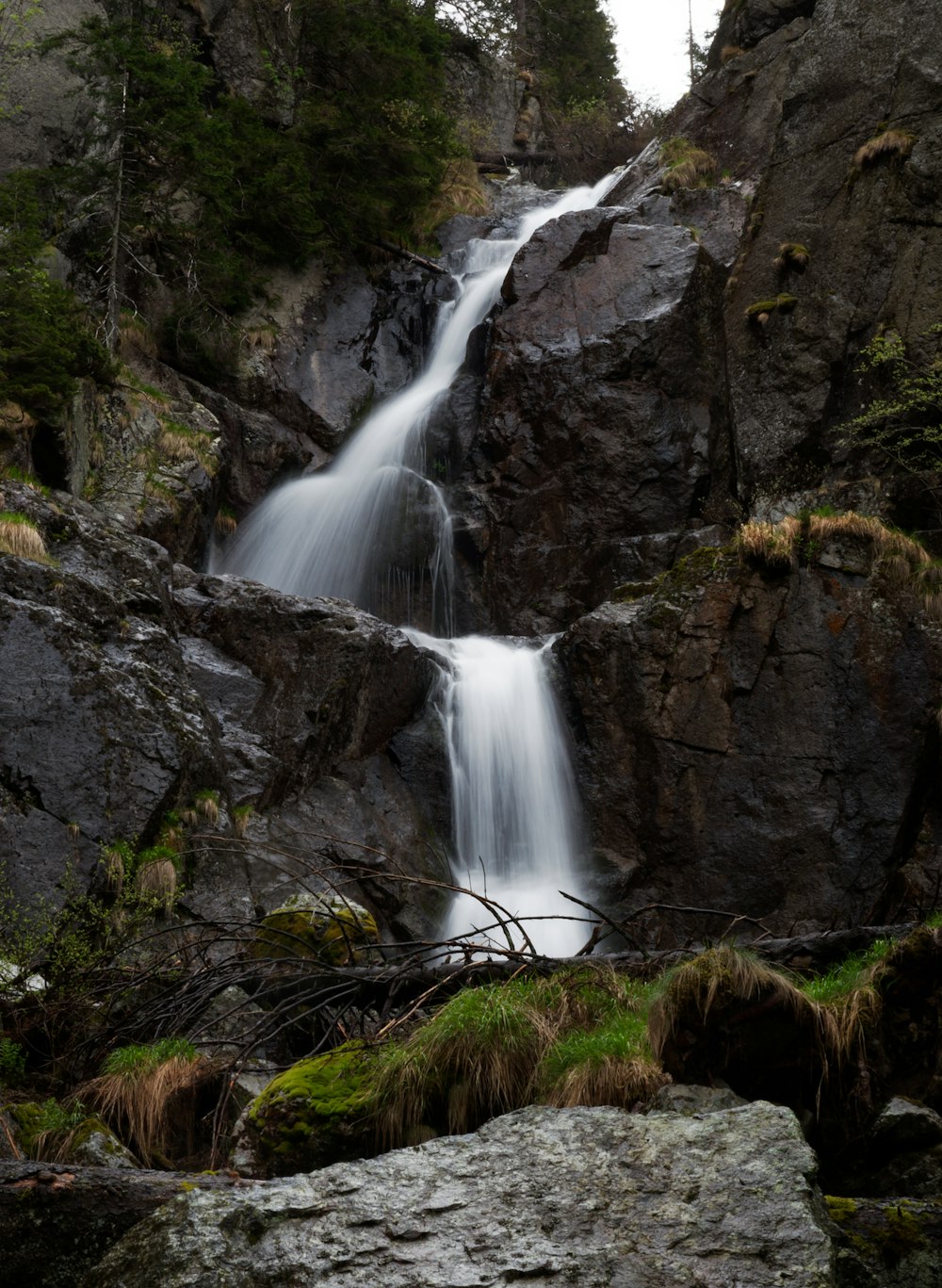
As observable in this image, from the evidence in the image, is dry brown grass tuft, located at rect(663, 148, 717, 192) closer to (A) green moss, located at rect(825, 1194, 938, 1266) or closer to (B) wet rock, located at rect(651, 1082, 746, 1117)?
(B) wet rock, located at rect(651, 1082, 746, 1117)

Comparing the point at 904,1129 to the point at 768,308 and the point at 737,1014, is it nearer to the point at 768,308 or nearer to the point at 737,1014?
the point at 737,1014

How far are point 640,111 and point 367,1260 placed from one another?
31.6 metres

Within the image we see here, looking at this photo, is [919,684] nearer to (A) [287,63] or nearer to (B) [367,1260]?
(B) [367,1260]

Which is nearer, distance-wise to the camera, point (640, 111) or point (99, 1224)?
point (99, 1224)

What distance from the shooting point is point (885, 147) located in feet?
49.6

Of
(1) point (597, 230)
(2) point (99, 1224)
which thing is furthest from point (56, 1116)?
(1) point (597, 230)

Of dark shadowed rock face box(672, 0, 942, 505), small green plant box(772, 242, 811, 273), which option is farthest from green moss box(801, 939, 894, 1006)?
small green plant box(772, 242, 811, 273)

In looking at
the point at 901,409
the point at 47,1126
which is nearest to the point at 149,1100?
the point at 47,1126

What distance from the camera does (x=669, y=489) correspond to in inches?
568

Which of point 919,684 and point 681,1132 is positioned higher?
point 919,684

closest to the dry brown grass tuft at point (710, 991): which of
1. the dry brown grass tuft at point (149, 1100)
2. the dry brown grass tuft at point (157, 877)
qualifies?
the dry brown grass tuft at point (149, 1100)

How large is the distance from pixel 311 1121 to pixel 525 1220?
1.79 metres

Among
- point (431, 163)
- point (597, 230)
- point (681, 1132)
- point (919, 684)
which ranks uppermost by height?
point (431, 163)

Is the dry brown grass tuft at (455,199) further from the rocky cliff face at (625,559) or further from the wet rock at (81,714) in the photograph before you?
the wet rock at (81,714)
